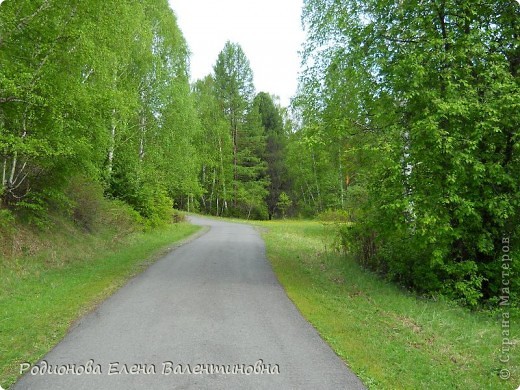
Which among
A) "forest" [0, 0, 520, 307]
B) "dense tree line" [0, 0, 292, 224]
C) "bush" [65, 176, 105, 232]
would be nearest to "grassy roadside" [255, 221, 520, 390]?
"forest" [0, 0, 520, 307]

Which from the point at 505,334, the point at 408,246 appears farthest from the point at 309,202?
the point at 505,334

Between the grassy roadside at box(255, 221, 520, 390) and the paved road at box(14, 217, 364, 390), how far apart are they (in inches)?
14.9

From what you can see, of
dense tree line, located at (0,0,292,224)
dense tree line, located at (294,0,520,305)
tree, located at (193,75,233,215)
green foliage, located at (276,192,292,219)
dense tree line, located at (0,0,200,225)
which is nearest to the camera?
dense tree line, located at (294,0,520,305)

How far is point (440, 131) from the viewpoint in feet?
25.5

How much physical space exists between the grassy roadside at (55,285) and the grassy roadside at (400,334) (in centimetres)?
410

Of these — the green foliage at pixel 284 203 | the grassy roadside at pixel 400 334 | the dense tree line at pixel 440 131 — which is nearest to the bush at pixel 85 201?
the grassy roadside at pixel 400 334

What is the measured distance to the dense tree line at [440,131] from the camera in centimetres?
799

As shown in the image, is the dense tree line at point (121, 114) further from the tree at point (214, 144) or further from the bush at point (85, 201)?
the bush at point (85, 201)

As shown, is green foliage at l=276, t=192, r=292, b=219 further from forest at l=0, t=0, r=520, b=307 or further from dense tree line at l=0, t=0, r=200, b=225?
forest at l=0, t=0, r=520, b=307

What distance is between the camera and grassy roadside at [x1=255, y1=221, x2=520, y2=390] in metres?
4.79

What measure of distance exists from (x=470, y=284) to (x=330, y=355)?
5.23m

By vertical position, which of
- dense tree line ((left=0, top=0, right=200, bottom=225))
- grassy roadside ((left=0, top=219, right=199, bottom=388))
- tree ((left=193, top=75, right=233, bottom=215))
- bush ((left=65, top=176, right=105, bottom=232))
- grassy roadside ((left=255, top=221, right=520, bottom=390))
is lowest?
grassy roadside ((left=255, top=221, right=520, bottom=390))

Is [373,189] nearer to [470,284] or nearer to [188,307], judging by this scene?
[470,284]

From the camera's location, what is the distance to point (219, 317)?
6707 millimetres
